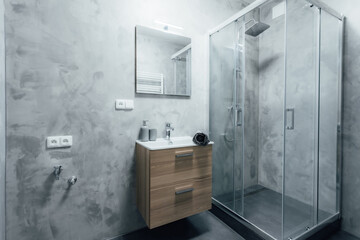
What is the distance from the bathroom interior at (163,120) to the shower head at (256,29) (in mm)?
18

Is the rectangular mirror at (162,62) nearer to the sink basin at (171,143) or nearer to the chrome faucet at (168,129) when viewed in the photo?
the chrome faucet at (168,129)

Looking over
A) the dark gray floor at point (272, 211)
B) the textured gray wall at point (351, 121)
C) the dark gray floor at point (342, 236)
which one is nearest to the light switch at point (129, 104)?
the dark gray floor at point (272, 211)

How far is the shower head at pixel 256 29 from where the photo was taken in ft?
6.50

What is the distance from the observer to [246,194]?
7.25 ft

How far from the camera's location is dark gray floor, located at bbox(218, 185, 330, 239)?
1.49 meters

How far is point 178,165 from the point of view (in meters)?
1.47

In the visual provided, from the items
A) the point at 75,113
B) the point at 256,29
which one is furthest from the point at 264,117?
the point at 75,113

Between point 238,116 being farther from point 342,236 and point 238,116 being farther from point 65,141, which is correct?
point 65,141

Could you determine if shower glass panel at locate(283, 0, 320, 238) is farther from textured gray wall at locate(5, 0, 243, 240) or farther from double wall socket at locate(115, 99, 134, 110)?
double wall socket at locate(115, 99, 134, 110)

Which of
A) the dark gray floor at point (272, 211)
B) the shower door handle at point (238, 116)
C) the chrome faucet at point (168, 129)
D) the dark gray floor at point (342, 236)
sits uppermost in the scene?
the shower door handle at point (238, 116)

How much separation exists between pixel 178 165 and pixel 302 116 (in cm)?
120

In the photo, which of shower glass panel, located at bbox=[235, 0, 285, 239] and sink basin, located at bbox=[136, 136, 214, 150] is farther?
shower glass panel, located at bbox=[235, 0, 285, 239]

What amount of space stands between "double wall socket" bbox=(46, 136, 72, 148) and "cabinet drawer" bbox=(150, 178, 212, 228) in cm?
77

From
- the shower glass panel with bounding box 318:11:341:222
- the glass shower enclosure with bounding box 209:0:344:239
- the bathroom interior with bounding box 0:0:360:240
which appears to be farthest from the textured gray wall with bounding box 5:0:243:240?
the shower glass panel with bounding box 318:11:341:222
